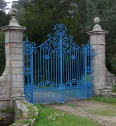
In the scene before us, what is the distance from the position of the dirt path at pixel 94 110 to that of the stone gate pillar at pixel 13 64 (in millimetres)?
1636

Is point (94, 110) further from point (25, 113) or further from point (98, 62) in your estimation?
point (98, 62)

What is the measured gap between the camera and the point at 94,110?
816 centimetres

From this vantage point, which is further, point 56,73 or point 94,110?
point 56,73

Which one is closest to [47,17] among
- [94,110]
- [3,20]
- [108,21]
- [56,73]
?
[108,21]

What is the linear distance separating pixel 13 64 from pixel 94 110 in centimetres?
326

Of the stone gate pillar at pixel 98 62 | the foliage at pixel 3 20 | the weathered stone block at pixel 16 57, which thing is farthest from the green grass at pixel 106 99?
the foliage at pixel 3 20

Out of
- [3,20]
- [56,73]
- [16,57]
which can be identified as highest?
[3,20]

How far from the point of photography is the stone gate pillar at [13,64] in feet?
28.4

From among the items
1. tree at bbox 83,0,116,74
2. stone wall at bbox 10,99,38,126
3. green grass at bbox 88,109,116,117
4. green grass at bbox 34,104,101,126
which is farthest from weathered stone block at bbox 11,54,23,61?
tree at bbox 83,0,116,74

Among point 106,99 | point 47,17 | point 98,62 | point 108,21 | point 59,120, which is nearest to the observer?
point 59,120

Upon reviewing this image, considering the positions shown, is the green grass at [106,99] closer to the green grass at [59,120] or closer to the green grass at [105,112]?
the green grass at [105,112]

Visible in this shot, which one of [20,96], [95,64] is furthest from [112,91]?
[20,96]

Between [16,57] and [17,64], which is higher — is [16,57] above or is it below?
above

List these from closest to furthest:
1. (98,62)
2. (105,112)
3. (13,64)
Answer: (105,112) → (13,64) → (98,62)
